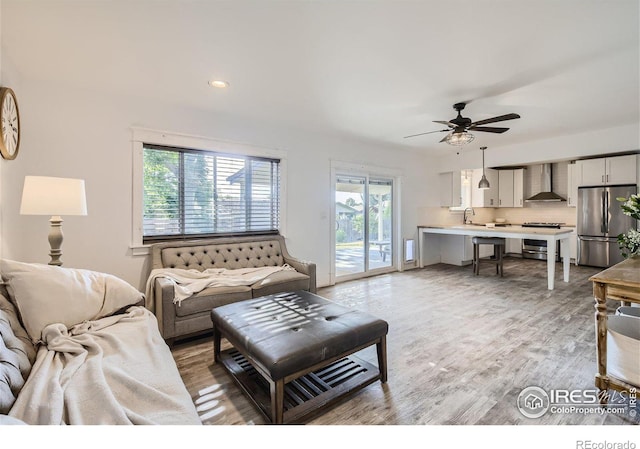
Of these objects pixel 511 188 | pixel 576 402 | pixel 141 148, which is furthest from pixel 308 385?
pixel 511 188

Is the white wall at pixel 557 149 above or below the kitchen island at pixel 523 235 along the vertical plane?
above

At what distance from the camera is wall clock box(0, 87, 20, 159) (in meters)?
2.21

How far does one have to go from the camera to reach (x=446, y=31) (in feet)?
6.81

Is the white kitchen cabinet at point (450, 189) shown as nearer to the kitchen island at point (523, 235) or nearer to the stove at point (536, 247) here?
the kitchen island at point (523, 235)

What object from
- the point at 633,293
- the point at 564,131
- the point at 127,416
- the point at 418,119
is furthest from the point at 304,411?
the point at 564,131

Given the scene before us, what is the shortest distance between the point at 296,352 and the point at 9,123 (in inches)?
114

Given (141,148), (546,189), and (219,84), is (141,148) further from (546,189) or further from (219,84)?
(546,189)

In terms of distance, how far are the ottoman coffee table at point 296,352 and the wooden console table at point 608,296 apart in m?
1.31

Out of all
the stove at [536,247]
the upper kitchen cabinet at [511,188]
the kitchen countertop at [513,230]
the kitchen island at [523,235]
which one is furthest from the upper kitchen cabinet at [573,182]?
the kitchen countertop at [513,230]

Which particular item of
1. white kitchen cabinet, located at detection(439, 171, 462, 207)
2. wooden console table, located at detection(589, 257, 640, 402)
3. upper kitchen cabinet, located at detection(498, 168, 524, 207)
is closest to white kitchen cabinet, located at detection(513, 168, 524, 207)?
upper kitchen cabinet, located at detection(498, 168, 524, 207)

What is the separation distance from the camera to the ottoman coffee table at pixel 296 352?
5.34 feet

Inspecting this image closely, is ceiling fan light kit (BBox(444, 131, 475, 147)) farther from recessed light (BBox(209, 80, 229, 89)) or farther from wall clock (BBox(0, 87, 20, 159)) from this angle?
wall clock (BBox(0, 87, 20, 159))

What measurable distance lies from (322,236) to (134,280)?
8.65ft

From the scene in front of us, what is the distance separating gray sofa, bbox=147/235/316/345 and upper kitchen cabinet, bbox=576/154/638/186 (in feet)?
18.8
